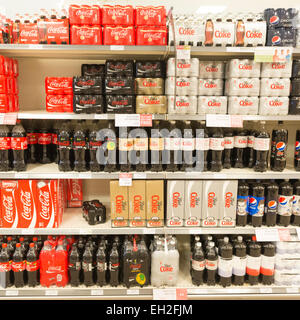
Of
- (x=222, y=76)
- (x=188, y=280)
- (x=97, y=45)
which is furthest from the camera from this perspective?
(x=188, y=280)

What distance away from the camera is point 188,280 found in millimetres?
2629

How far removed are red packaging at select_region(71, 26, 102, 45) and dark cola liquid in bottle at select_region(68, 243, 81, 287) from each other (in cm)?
168

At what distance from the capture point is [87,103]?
2381mm

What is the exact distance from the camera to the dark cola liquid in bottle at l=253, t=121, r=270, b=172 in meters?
2.47

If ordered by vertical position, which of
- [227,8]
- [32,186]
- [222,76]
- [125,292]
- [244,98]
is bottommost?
[125,292]

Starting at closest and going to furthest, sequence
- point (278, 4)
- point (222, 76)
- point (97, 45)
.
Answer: point (97, 45)
point (222, 76)
point (278, 4)

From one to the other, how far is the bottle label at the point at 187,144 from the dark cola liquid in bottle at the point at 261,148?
0.55m

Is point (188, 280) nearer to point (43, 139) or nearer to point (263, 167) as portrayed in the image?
point (263, 167)

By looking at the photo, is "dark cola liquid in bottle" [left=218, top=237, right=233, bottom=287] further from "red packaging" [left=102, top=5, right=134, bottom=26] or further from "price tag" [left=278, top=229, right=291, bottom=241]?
"red packaging" [left=102, top=5, right=134, bottom=26]

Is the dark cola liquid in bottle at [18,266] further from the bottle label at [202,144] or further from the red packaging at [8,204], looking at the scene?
the bottle label at [202,144]

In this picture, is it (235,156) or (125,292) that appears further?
(235,156)

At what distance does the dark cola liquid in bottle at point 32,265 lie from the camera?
2471 mm
